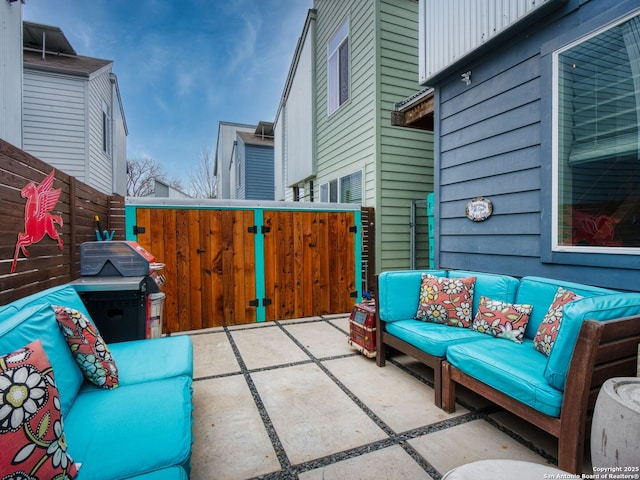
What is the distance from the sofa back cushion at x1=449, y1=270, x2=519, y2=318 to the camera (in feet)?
8.59

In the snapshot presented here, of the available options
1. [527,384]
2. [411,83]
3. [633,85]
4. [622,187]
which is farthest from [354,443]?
[411,83]

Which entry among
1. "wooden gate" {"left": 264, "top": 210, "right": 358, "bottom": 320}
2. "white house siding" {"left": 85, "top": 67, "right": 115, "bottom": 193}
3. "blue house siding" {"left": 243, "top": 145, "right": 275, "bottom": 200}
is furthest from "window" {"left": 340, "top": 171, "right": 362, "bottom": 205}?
"blue house siding" {"left": 243, "top": 145, "right": 275, "bottom": 200}

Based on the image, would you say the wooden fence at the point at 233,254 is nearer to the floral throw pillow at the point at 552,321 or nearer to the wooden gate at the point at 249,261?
the wooden gate at the point at 249,261

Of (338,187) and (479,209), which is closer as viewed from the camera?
(479,209)

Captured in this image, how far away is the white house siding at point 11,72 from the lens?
4.08 metres

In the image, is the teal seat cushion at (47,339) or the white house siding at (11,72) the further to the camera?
the white house siding at (11,72)

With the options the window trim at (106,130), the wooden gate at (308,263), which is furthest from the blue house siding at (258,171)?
the wooden gate at (308,263)

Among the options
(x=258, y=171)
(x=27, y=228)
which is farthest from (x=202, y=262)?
(x=258, y=171)

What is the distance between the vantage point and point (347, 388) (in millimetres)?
2658

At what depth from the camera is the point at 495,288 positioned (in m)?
2.70

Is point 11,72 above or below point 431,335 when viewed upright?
above

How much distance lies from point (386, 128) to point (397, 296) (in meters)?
3.19

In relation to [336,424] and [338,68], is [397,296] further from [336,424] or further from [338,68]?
[338,68]

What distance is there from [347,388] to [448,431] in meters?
0.85
